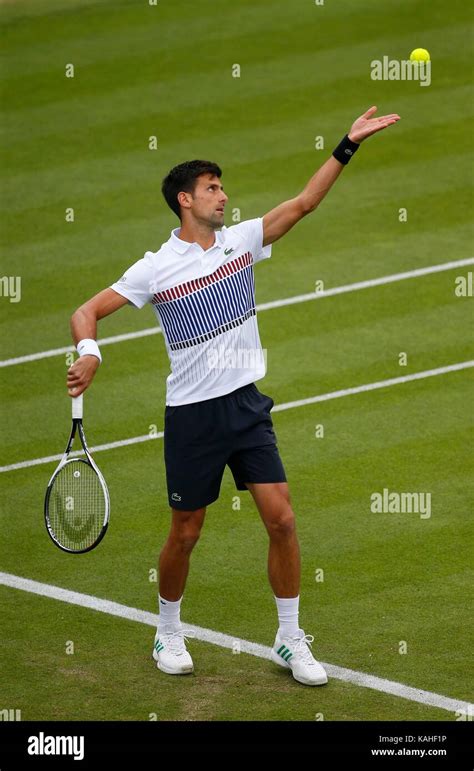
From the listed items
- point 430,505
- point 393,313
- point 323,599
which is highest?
point 393,313

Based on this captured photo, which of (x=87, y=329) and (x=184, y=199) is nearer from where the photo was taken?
(x=87, y=329)

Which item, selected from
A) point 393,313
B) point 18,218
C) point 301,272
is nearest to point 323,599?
point 393,313

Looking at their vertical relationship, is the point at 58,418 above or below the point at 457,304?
below

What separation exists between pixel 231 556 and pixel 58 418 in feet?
10.4

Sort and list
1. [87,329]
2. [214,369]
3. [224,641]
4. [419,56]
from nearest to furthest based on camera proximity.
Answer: [87,329], [214,369], [224,641], [419,56]

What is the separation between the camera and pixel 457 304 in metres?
14.9

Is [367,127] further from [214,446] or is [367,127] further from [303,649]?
[303,649]

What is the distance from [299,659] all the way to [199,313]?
209 cm


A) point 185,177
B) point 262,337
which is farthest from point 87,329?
point 262,337

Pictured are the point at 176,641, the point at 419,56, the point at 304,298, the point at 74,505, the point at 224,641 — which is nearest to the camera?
the point at 74,505

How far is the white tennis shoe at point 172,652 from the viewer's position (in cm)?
861

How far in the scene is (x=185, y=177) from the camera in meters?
8.61
